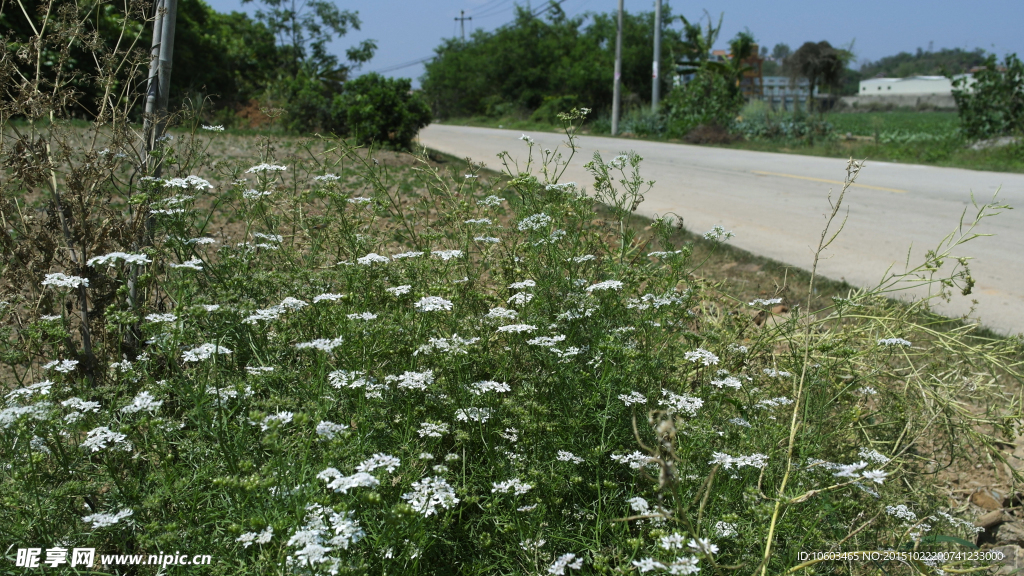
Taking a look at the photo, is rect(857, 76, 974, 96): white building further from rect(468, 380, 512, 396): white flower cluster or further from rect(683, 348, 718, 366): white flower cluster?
rect(468, 380, 512, 396): white flower cluster

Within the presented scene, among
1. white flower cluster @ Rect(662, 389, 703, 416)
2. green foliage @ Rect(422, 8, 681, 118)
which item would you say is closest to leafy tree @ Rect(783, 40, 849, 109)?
green foliage @ Rect(422, 8, 681, 118)

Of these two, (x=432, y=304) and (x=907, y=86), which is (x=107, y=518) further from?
(x=907, y=86)

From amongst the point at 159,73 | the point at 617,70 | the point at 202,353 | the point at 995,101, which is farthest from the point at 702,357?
the point at 617,70

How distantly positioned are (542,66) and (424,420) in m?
41.8

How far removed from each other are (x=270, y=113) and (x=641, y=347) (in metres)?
2.74

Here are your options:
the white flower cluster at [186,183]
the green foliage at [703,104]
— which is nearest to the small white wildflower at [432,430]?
the white flower cluster at [186,183]

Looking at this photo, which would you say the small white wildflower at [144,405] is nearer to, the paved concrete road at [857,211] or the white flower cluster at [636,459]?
the white flower cluster at [636,459]

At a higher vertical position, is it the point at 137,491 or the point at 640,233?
the point at 640,233

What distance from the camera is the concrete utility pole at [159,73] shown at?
344 cm

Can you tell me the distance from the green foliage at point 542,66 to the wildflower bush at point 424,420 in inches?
1278

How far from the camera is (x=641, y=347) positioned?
9.66ft

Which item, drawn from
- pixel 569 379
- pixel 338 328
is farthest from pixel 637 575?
pixel 338 328

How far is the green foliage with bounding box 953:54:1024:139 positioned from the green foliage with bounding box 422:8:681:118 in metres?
18.1

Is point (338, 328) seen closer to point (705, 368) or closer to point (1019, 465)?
point (705, 368)
